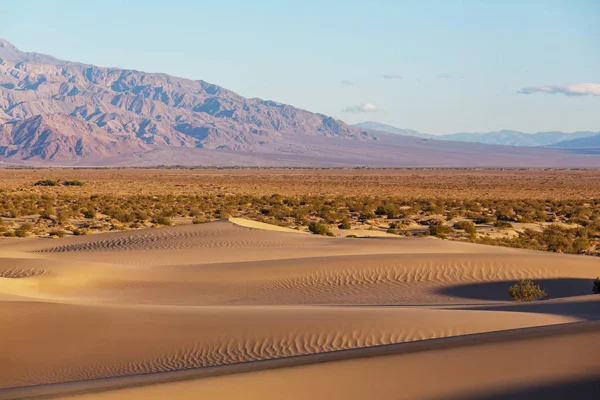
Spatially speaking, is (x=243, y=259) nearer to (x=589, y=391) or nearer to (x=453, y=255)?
(x=453, y=255)

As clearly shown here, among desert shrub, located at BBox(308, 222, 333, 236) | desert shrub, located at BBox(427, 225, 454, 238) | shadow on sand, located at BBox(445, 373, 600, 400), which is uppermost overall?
shadow on sand, located at BBox(445, 373, 600, 400)

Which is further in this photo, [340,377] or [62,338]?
[62,338]

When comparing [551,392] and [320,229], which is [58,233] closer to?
[320,229]

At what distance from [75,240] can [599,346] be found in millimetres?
19770

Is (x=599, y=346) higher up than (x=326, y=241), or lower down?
higher up

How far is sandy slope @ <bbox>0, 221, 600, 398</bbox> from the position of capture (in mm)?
8852

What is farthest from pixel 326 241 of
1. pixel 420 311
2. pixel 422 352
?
pixel 422 352

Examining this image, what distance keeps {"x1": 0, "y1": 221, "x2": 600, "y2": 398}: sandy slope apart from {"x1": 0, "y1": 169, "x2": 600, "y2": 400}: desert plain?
0.03 m

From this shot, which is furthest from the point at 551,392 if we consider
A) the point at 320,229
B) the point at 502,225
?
the point at 502,225

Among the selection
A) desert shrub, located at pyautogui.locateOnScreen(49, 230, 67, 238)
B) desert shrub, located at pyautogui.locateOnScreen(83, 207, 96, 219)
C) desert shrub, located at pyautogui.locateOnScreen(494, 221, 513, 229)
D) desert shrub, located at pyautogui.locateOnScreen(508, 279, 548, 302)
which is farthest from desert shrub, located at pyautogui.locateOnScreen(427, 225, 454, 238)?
desert shrub, located at pyautogui.locateOnScreen(83, 207, 96, 219)

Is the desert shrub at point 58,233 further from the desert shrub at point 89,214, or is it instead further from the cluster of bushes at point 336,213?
the desert shrub at point 89,214

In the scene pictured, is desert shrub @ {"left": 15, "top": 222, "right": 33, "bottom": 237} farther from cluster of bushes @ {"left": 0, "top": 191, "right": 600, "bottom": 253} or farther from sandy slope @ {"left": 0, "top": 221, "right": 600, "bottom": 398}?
sandy slope @ {"left": 0, "top": 221, "right": 600, "bottom": 398}

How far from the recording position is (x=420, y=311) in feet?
34.1

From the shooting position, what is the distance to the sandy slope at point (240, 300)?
8852mm
